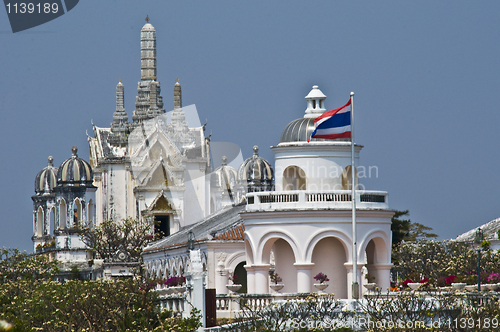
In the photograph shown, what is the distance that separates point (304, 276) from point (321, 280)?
3.25ft

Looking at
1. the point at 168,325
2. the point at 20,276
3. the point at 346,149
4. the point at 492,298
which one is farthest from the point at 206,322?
the point at 20,276

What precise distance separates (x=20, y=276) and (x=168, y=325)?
36945mm

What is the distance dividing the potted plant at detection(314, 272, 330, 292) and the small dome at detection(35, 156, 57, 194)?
60832 mm

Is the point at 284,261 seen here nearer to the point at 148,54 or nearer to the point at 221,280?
the point at 221,280

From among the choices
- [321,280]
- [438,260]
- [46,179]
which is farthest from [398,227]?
[321,280]

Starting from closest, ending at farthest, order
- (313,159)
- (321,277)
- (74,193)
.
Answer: (321,277) → (313,159) → (74,193)

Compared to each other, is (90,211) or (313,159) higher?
(90,211)

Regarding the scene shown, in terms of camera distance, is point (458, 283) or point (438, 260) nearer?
point (458, 283)

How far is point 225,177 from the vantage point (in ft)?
339

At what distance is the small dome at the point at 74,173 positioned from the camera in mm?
90438

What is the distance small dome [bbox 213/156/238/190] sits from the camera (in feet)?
336

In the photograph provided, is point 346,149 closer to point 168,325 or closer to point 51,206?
point 168,325

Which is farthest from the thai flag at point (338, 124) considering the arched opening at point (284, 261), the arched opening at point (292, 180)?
the arched opening at point (284, 261)

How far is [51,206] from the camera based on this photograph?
100625 mm
